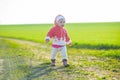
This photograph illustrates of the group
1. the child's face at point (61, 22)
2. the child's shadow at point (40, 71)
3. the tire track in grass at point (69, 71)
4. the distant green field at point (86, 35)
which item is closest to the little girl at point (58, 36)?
the child's face at point (61, 22)

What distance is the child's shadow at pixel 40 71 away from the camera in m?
8.13

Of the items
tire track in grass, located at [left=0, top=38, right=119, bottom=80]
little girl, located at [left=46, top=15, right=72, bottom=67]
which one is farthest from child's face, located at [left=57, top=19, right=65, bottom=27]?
tire track in grass, located at [left=0, top=38, right=119, bottom=80]

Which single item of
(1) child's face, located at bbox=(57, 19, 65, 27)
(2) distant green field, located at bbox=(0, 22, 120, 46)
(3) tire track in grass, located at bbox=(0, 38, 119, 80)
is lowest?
(2) distant green field, located at bbox=(0, 22, 120, 46)

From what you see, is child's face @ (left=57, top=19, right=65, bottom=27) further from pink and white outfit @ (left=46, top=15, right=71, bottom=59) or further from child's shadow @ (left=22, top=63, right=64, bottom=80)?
child's shadow @ (left=22, top=63, right=64, bottom=80)

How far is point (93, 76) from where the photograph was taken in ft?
26.4

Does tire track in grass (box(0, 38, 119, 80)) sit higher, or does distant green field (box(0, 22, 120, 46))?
tire track in grass (box(0, 38, 119, 80))

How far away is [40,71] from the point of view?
8.91 meters

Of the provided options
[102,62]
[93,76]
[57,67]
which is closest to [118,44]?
[102,62]

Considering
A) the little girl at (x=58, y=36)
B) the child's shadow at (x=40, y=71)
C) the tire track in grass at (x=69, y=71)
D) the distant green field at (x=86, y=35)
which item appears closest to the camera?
the tire track in grass at (x=69, y=71)

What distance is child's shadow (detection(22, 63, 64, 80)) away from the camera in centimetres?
813

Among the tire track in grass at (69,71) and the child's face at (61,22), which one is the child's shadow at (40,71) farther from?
the child's face at (61,22)

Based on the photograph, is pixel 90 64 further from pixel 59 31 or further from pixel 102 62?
pixel 59 31

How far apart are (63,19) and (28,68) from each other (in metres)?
2.07

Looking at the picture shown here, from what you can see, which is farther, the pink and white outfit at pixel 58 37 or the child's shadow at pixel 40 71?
the pink and white outfit at pixel 58 37
